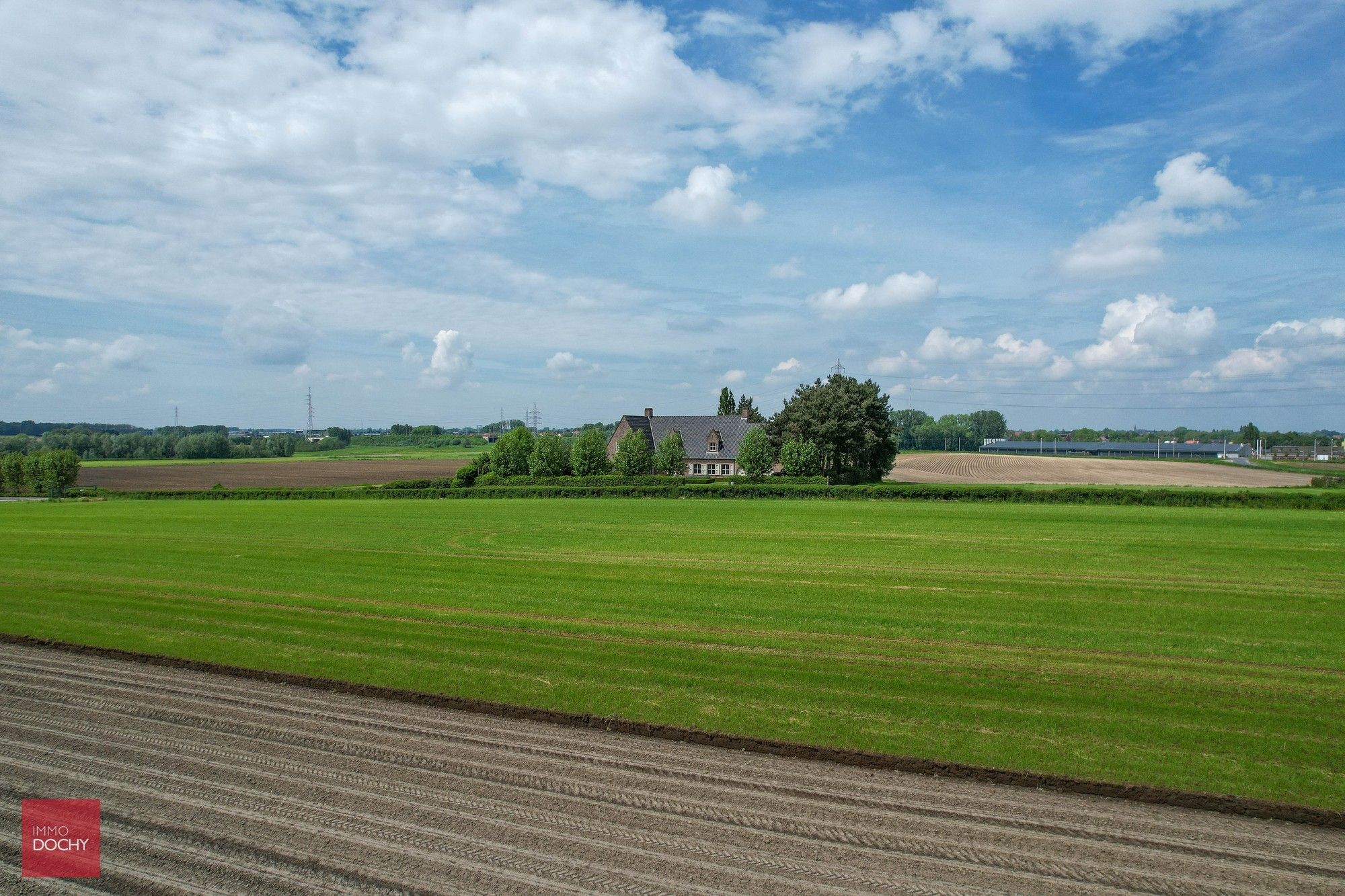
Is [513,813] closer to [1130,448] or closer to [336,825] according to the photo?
[336,825]

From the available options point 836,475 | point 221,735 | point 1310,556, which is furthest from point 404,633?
point 836,475

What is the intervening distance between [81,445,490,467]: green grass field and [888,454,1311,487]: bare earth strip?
9050 centimetres

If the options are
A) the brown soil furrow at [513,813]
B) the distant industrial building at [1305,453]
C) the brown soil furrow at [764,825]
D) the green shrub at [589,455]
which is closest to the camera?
the brown soil furrow at [513,813]

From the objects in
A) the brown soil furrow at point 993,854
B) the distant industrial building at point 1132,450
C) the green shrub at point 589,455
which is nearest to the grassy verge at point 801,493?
the green shrub at point 589,455

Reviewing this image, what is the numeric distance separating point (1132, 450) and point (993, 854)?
195 metres

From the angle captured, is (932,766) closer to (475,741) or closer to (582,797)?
(582,797)

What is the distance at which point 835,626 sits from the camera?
57.0 feet

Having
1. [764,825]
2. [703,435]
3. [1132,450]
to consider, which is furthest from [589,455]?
[1132,450]

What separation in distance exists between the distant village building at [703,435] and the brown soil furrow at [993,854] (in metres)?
77.3

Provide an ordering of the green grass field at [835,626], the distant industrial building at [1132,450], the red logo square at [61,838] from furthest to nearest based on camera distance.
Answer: the distant industrial building at [1132,450], the green grass field at [835,626], the red logo square at [61,838]

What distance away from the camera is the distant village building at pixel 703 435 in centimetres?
8881

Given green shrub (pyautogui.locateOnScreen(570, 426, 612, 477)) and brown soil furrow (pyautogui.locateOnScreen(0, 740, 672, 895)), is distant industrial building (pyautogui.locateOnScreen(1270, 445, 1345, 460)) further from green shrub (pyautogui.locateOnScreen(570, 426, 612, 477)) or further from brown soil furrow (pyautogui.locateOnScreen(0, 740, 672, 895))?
brown soil furrow (pyautogui.locateOnScreen(0, 740, 672, 895))

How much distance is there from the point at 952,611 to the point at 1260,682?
6.47 meters

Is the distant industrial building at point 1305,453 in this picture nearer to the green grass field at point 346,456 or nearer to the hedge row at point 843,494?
the hedge row at point 843,494
